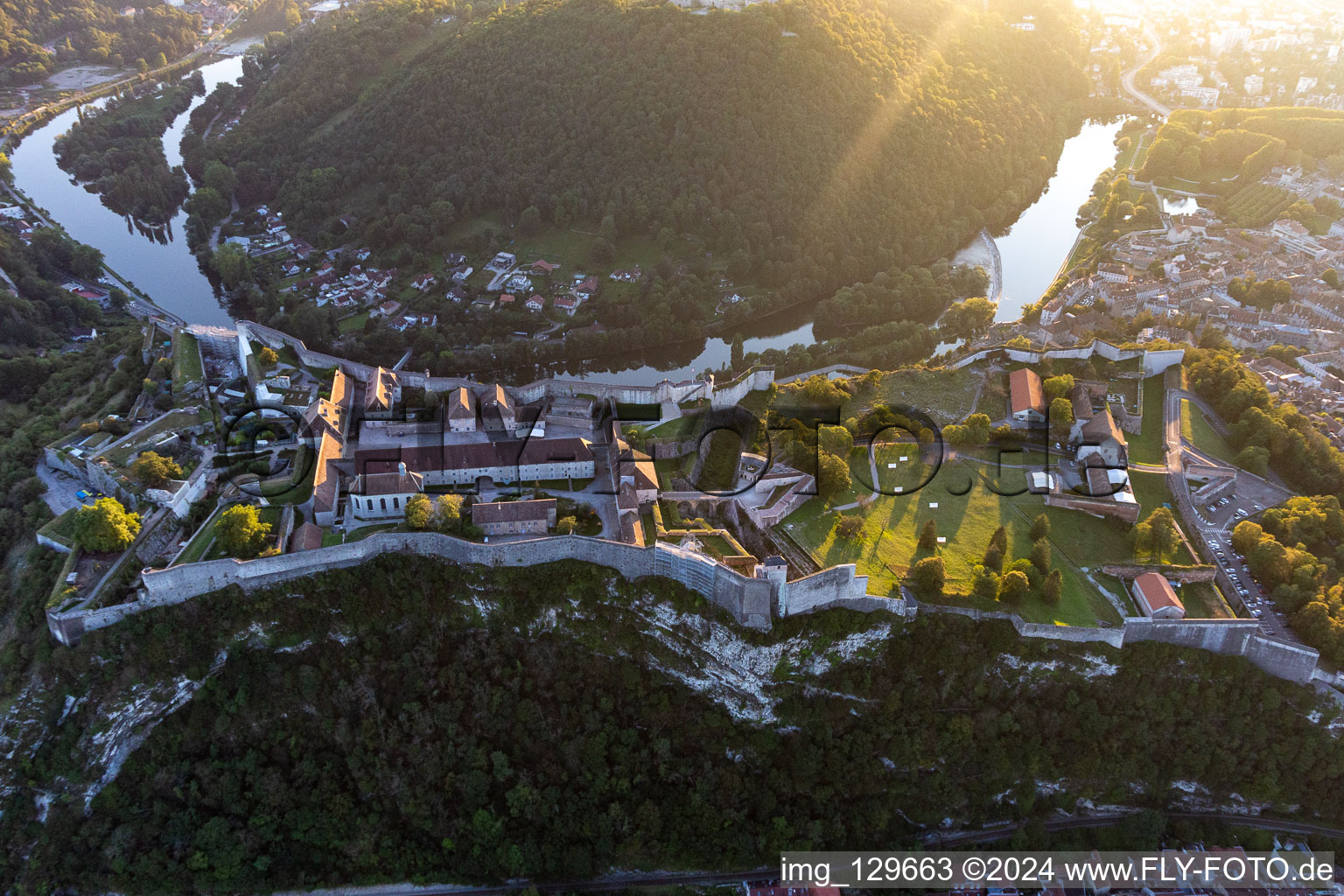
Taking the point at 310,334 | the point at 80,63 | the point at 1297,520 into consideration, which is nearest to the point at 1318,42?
the point at 1297,520

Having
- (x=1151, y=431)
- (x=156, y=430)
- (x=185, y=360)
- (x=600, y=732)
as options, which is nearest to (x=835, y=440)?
(x=600, y=732)

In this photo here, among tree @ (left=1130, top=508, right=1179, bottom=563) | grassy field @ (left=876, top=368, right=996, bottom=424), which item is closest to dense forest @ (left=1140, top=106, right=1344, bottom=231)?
grassy field @ (left=876, top=368, right=996, bottom=424)

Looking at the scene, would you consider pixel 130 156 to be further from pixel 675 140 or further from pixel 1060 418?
pixel 1060 418

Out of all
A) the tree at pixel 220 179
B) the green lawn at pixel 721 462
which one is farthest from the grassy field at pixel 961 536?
the tree at pixel 220 179

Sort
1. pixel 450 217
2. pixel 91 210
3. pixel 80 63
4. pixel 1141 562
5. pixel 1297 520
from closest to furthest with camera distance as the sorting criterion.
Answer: pixel 1141 562
pixel 1297 520
pixel 450 217
pixel 91 210
pixel 80 63

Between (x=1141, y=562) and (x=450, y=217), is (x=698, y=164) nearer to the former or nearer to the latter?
(x=450, y=217)

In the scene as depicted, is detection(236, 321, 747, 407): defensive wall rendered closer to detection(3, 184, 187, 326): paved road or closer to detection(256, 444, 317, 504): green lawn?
detection(256, 444, 317, 504): green lawn

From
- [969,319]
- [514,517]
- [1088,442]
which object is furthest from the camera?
[969,319]
